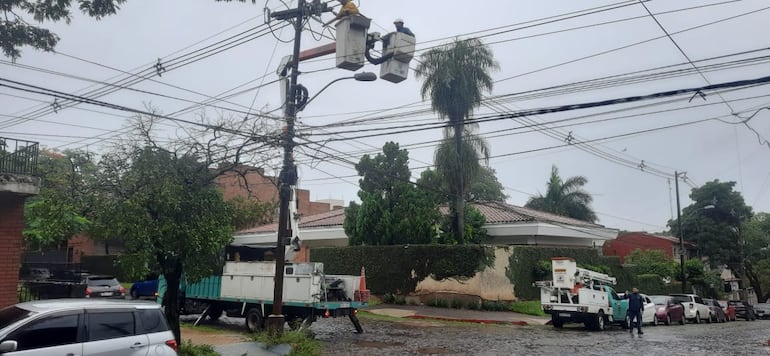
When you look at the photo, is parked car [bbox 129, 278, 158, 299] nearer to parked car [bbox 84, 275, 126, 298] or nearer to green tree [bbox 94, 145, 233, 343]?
parked car [bbox 84, 275, 126, 298]

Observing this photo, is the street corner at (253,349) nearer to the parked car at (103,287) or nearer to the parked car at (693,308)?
the parked car at (103,287)

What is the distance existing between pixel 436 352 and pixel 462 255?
40.8 feet

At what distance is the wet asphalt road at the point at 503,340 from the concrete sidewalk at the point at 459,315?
3.30 feet

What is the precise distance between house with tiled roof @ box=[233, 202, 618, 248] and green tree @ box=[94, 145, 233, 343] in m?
20.6

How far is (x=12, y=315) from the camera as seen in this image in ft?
28.9

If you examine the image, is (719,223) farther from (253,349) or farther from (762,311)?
(253,349)

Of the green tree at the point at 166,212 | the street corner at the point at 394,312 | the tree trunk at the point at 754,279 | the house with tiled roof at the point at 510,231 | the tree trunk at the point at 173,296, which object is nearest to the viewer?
the green tree at the point at 166,212

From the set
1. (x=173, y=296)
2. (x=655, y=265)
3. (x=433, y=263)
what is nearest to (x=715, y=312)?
(x=655, y=265)

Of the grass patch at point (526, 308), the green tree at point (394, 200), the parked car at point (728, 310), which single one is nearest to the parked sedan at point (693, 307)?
the parked car at point (728, 310)

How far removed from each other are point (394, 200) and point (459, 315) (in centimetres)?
677

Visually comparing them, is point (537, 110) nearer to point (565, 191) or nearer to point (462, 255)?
point (462, 255)

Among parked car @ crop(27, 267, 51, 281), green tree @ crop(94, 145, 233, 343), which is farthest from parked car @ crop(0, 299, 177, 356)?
parked car @ crop(27, 267, 51, 281)

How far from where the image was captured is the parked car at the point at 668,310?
28.8 meters

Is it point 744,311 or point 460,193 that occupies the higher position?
point 460,193
